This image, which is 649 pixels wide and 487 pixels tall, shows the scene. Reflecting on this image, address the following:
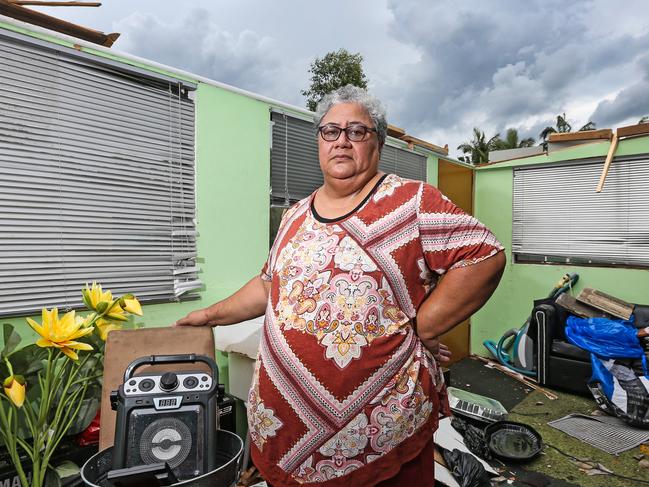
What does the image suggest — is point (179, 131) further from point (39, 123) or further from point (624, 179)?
point (624, 179)

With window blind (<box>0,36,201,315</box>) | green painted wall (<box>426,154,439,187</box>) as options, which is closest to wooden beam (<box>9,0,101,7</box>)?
window blind (<box>0,36,201,315</box>)

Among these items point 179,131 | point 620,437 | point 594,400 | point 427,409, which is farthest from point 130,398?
point 594,400

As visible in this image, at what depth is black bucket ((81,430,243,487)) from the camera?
97 centimetres

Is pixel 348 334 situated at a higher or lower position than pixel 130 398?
higher

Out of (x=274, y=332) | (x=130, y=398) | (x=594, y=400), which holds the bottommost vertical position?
(x=594, y=400)

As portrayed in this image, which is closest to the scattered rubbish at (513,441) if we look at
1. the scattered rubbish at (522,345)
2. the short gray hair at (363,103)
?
the scattered rubbish at (522,345)

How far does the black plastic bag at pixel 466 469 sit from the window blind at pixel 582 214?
3.68 metres

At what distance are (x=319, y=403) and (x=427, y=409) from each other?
0.31 m

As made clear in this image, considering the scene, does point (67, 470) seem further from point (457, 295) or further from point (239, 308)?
point (457, 295)

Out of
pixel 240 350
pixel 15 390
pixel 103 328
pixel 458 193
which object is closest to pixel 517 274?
pixel 458 193

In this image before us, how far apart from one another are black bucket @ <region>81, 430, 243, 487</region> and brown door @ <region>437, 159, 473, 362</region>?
4.57 metres

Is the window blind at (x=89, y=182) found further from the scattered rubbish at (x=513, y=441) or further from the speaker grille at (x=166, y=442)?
the scattered rubbish at (x=513, y=441)

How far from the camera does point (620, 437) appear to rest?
3.49 metres

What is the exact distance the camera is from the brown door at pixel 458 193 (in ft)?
18.2
